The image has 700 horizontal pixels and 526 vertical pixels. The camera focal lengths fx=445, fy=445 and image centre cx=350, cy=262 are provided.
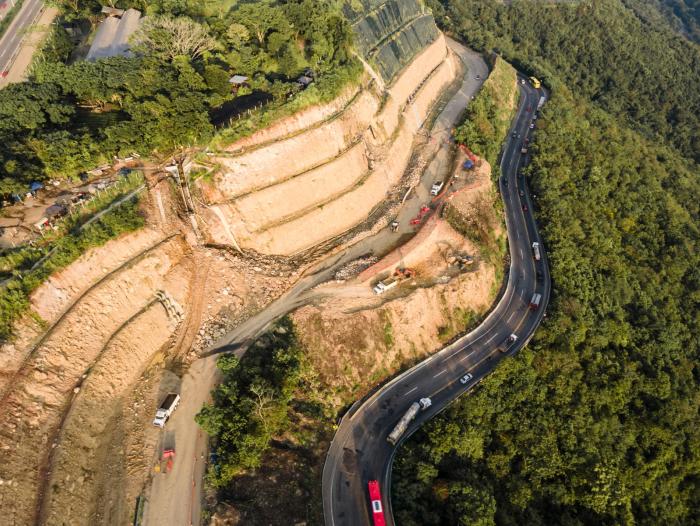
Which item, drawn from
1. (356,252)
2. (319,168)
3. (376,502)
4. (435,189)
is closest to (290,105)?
(319,168)

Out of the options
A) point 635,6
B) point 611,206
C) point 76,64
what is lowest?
point 611,206

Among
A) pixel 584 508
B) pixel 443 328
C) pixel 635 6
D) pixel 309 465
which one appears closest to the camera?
pixel 309 465

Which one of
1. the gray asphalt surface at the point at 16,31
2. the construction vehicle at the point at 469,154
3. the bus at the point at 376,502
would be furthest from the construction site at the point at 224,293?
the gray asphalt surface at the point at 16,31

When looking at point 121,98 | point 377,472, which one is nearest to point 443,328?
point 377,472

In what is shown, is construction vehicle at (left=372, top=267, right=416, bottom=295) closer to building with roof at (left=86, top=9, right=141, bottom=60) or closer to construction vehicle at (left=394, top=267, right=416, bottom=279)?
construction vehicle at (left=394, top=267, right=416, bottom=279)

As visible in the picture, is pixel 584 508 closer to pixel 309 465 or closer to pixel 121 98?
pixel 309 465

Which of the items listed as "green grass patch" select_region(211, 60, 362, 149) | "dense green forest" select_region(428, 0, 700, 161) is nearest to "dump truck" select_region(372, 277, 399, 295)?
"green grass patch" select_region(211, 60, 362, 149)

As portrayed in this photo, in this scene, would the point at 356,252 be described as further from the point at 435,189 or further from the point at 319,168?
the point at 435,189
